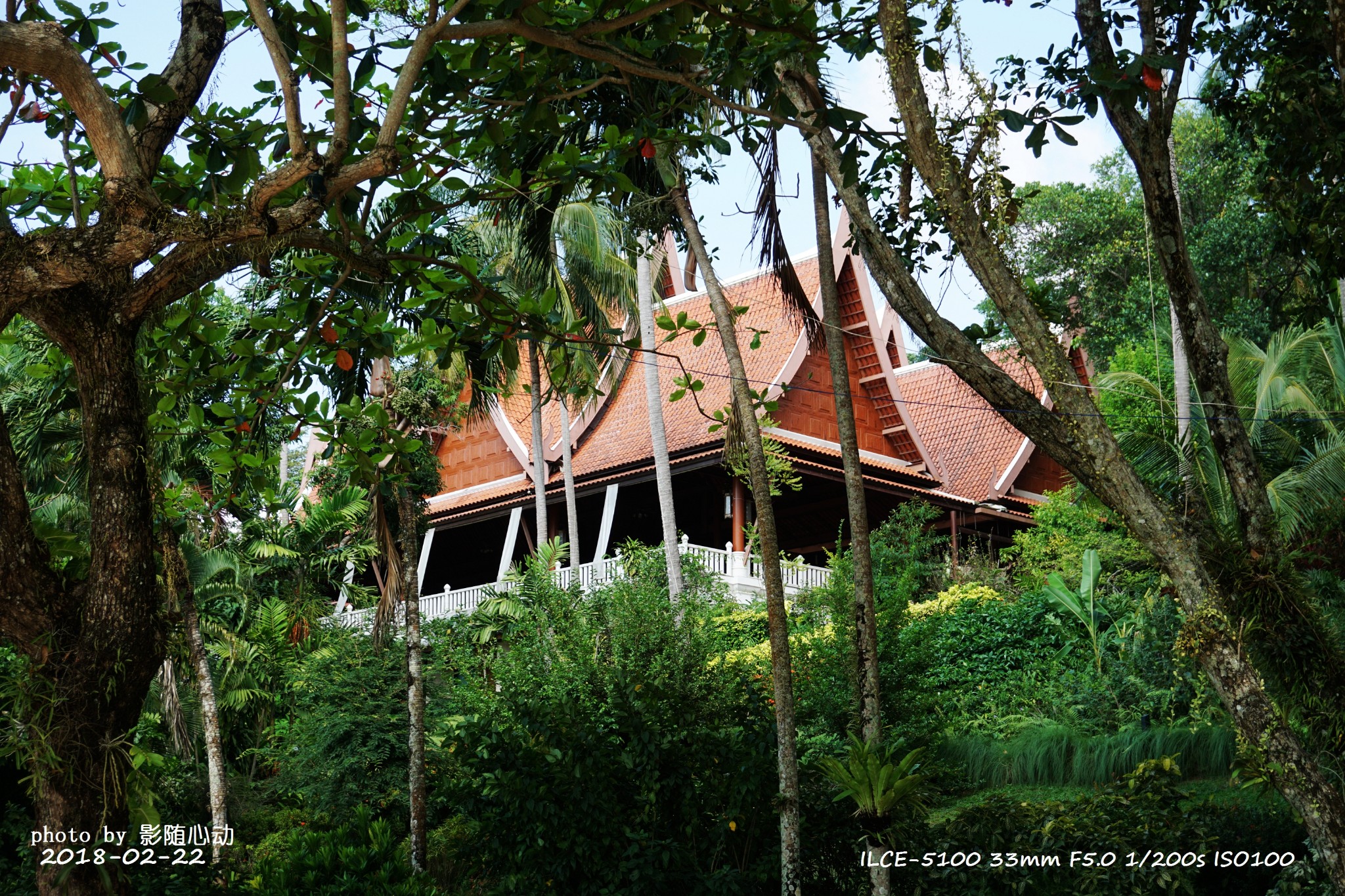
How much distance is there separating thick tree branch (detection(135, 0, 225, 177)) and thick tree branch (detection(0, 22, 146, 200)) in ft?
1.32

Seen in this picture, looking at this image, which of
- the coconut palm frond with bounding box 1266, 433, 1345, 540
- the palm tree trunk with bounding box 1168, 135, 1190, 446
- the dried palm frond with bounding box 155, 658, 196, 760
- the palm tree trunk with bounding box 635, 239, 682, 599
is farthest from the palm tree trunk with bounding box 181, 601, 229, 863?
the coconut palm frond with bounding box 1266, 433, 1345, 540

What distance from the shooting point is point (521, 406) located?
2322 cm

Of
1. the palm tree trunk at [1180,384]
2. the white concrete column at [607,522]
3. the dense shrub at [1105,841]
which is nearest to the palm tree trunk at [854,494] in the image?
the dense shrub at [1105,841]

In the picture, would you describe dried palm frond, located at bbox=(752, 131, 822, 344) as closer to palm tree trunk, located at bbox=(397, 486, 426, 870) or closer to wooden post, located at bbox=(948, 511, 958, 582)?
palm tree trunk, located at bbox=(397, 486, 426, 870)

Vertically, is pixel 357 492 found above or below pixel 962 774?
above

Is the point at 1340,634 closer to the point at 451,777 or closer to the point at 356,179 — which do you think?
the point at 451,777

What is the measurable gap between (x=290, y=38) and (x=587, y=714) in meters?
4.96

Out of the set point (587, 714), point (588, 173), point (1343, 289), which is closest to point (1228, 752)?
point (1343, 289)

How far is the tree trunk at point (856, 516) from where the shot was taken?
8.41 metres

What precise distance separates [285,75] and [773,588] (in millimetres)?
4908

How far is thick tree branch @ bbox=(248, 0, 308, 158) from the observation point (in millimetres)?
4688

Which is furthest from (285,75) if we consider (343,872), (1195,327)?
(1195,327)

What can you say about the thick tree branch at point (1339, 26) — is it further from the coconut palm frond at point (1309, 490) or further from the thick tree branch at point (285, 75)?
the coconut palm frond at point (1309, 490)

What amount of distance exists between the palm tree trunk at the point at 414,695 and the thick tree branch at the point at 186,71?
7.19 m
